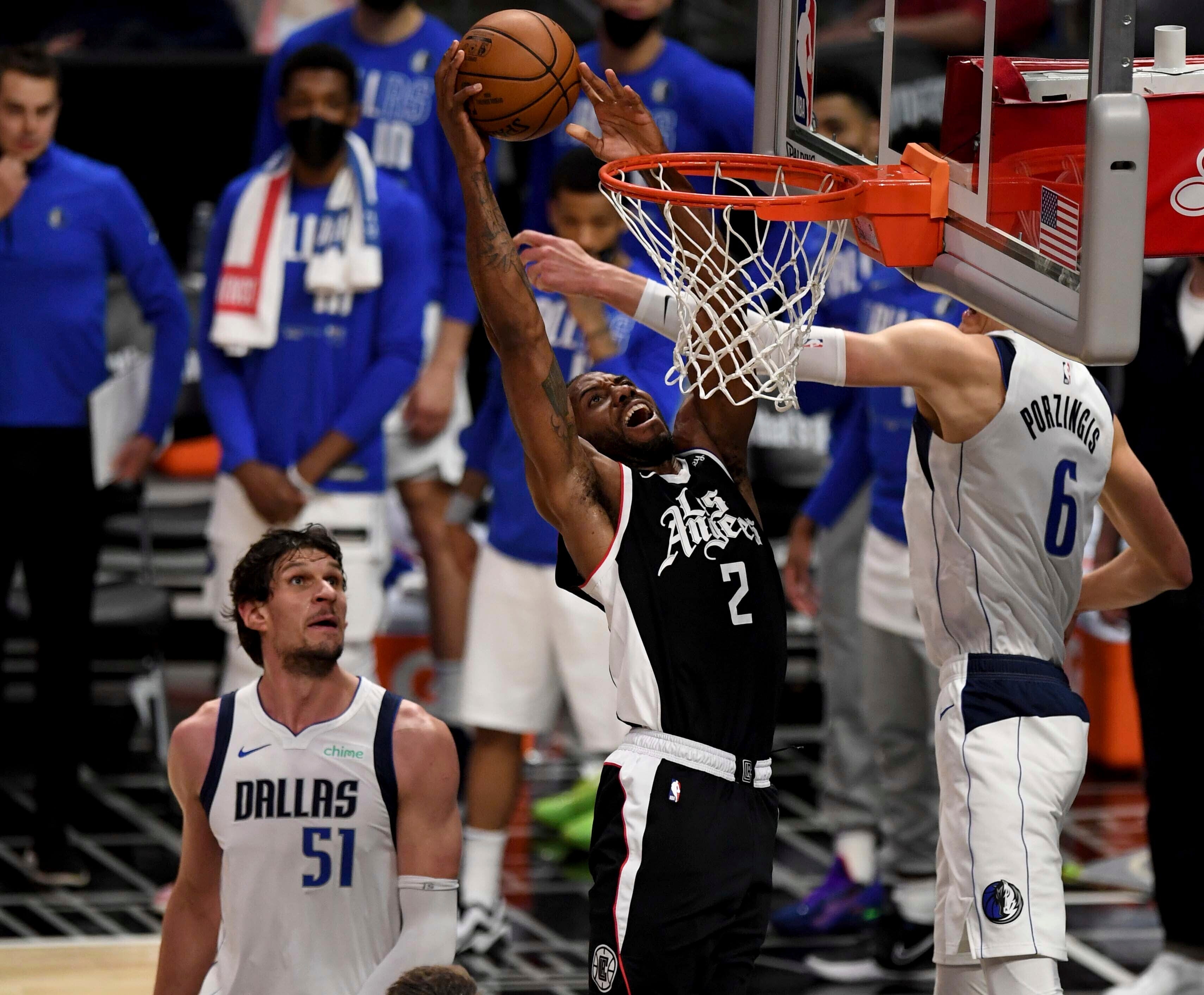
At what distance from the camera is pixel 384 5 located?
24.0 ft

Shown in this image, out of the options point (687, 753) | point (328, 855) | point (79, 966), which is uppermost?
point (687, 753)

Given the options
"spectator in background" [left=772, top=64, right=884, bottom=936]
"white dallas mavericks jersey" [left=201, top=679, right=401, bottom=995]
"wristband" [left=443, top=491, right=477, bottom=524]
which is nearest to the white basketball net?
"white dallas mavericks jersey" [left=201, top=679, right=401, bottom=995]

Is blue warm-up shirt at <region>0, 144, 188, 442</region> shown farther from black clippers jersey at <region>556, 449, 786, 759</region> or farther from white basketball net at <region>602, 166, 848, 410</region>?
black clippers jersey at <region>556, 449, 786, 759</region>

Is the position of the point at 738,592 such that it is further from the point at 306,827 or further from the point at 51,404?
Answer: the point at 51,404

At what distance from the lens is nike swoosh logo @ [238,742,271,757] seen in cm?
430

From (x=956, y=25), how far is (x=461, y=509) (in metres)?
3.92

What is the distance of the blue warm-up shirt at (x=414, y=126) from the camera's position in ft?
23.6

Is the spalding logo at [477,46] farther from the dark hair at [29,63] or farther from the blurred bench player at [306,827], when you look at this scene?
the dark hair at [29,63]

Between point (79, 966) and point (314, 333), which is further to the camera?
point (314, 333)

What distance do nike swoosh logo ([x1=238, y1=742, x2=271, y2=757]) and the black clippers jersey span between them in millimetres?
822

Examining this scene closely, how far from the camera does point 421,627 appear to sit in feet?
25.6

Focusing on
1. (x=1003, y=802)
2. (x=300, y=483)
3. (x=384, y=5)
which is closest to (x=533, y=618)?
(x=300, y=483)

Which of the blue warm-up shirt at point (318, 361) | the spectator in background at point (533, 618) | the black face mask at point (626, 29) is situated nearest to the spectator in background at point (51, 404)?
the blue warm-up shirt at point (318, 361)

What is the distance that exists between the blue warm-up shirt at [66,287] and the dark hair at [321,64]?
27.8 inches
